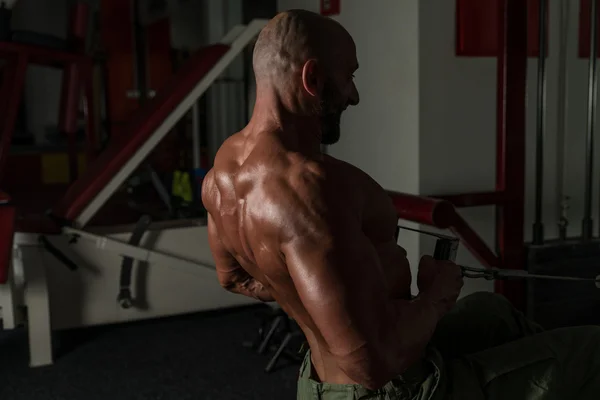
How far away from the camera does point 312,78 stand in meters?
1.03

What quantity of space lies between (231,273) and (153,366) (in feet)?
4.97

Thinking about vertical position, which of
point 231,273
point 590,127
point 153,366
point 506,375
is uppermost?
point 590,127

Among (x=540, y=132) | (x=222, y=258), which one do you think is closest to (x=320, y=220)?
(x=222, y=258)

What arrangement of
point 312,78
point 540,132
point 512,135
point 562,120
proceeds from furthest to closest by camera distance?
1. point 562,120
2. point 540,132
3. point 512,135
4. point 312,78

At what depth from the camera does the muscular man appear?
0.94 metres

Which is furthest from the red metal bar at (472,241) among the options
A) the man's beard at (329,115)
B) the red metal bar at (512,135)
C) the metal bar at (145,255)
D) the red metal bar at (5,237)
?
the red metal bar at (5,237)

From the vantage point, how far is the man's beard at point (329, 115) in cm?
106

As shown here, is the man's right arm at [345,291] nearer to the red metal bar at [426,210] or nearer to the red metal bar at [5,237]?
the red metal bar at [426,210]

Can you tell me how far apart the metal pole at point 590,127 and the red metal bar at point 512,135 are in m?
0.31

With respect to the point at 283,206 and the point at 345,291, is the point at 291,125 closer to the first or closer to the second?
the point at 283,206

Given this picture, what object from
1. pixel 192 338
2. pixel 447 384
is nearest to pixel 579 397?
pixel 447 384

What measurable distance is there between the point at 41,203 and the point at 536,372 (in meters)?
3.73

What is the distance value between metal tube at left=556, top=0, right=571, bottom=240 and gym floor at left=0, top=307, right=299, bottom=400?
118 cm

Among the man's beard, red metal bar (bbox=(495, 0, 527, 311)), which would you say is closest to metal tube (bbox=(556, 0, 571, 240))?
red metal bar (bbox=(495, 0, 527, 311))
